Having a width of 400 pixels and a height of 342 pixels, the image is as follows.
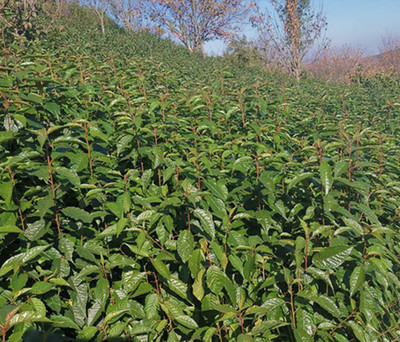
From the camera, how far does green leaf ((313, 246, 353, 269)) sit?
4.85 ft

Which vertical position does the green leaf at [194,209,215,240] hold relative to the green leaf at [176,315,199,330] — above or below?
above

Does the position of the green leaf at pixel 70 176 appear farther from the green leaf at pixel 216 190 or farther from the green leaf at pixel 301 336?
the green leaf at pixel 301 336

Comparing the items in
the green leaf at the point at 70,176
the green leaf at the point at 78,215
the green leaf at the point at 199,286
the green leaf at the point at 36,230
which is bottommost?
the green leaf at the point at 199,286

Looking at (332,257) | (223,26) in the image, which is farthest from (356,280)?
(223,26)

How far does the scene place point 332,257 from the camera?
1491 millimetres

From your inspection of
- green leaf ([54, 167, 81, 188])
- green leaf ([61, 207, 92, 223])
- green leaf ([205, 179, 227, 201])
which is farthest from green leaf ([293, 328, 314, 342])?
green leaf ([54, 167, 81, 188])

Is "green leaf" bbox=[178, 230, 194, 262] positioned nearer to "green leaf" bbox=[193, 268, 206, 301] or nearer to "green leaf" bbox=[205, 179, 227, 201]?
"green leaf" bbox=[193, 268, 206, 301]

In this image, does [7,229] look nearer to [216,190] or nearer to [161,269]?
[161,269]

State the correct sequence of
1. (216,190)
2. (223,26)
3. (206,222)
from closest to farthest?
(206,222) < (216,190) < (223,26)

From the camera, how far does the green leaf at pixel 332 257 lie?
4.85ft

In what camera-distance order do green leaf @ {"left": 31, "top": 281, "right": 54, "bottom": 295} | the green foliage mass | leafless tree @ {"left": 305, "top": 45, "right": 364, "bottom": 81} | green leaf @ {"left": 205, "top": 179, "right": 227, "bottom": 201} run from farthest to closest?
leafless tree @ {"left": 305, "top": 45, "right": 364, "bottom": 81} < green leaf @ {"left": 205, "top": 179, "right": 227, "bottom": 201} < the green foliage mass < green leaf @ {"left": 31, "top": 281, "right": 54, "bottom": 295}

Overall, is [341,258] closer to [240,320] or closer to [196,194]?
[240,320]

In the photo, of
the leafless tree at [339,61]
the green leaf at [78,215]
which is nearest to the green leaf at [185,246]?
the green leaf at [78,215]

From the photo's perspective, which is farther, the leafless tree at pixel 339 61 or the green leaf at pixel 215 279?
the leafless tree at pixel 339 61
